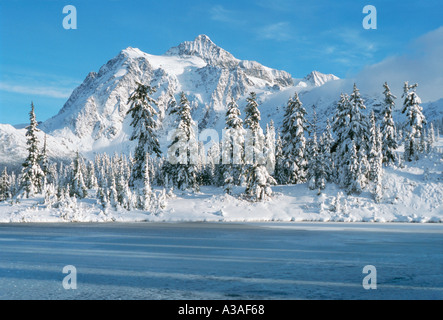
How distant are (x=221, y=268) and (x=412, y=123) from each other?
47.7 m

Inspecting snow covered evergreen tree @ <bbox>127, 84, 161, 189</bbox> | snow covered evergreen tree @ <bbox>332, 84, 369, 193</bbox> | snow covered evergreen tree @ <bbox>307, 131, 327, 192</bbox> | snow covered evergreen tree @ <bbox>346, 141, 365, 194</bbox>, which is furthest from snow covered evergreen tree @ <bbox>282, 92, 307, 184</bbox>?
snow covered evergreen tree @ <bbox>127, 84, 161, 189</bbox>

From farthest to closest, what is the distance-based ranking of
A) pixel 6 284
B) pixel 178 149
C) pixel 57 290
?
1. pixel 178 149
2. pixel 6 284
3. pixel 57 290

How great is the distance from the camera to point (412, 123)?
51.9m

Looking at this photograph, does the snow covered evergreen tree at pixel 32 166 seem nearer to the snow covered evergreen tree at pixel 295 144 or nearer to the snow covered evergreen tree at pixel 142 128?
the snow covered evergreen tree at pixel 142 128

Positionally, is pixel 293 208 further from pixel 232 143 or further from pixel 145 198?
pixel 145 198

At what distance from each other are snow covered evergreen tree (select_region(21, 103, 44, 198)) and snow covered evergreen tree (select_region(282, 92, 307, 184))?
35.7 metres

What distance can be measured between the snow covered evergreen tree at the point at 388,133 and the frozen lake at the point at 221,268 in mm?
33074

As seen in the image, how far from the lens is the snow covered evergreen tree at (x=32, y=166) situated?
51906mm

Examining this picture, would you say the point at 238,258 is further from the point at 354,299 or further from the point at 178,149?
the point at 178,149

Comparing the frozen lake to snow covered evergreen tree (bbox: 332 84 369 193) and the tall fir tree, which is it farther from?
the tall fir tree

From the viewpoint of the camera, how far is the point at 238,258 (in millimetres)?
15461

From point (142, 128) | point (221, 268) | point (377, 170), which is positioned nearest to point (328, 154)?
point (377, 170)

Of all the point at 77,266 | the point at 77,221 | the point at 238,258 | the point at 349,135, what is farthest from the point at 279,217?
the point at 77,266
